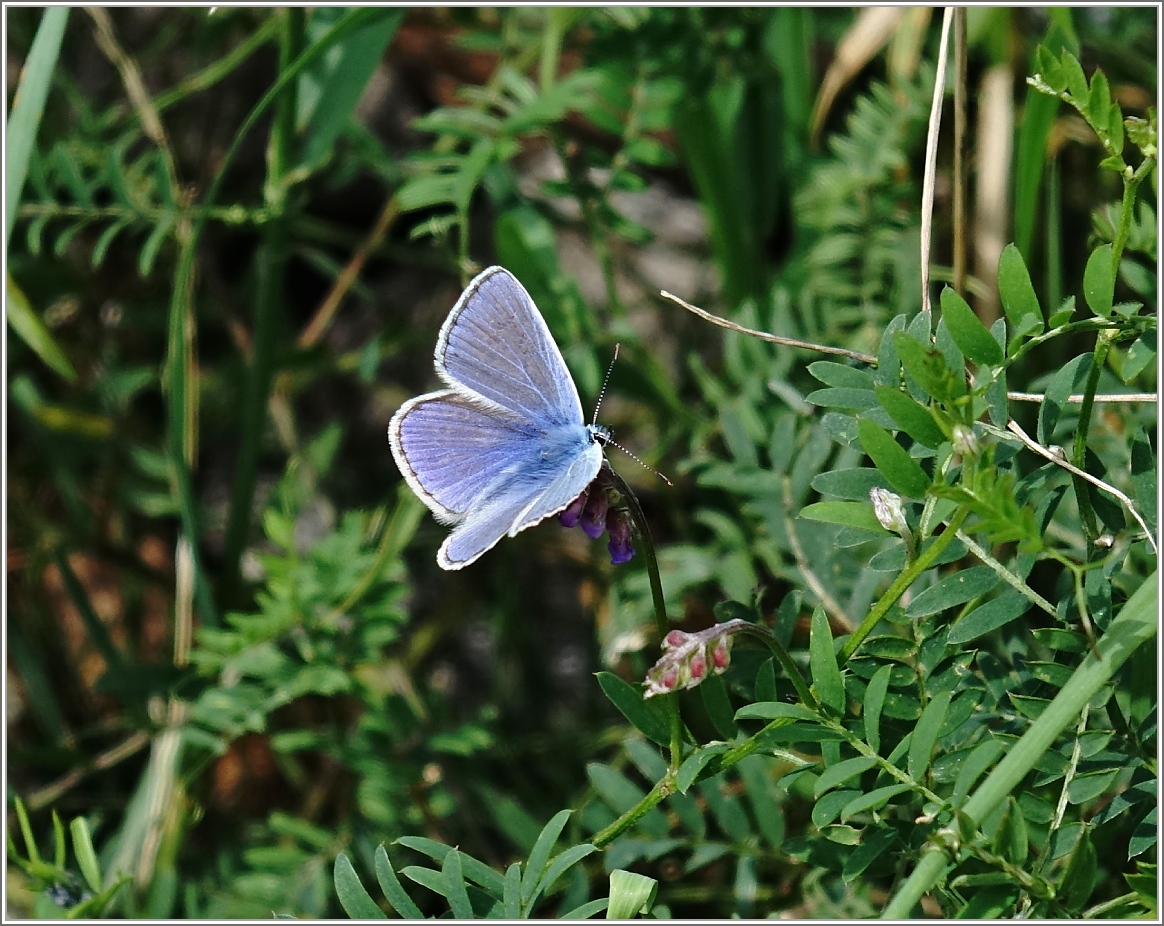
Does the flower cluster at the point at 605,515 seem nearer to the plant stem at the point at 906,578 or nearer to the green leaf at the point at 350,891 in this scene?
the plant stem at the point at 906,578

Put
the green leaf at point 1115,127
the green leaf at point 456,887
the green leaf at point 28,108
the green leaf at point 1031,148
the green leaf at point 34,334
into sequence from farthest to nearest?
the green leaf at point 34,334 → the green leaf at point 1031,148 → the green leaf at point 28,108 → the green leaf at point 456,887 → the green leaf at point 1115,127

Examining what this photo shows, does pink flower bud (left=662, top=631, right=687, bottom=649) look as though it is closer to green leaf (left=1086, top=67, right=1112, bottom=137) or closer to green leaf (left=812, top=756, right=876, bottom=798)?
green leaf (left=812, top=756, right=876, bottom=798)

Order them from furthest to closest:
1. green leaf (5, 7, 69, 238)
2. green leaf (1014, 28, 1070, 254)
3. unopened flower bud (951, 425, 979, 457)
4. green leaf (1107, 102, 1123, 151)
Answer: green leaf (1014, 28, 1070, 254), green leaf (5, 7, 69, 238), green leaf (1107, 102, 1123, 151), unopened flower bud (951, 425, 979, 457)

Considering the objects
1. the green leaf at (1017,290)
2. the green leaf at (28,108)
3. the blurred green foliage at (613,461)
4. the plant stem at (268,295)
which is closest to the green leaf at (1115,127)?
the blurred green foliage at (613,461)

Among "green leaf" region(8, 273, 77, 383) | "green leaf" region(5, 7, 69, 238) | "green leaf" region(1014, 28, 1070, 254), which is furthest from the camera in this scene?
"green leaf" region(8, 273, 77, 383)

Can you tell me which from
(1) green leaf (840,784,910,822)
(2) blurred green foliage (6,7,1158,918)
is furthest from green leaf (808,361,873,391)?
(1) green leaf (840,784,910,822)

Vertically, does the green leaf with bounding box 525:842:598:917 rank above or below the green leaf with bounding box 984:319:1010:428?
below

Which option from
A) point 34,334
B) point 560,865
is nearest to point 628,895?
point 560,865
